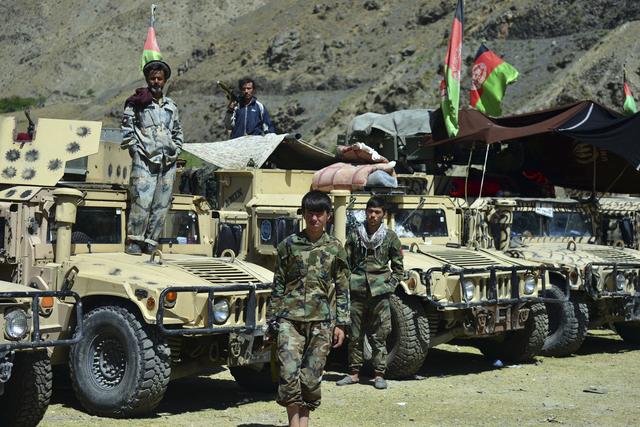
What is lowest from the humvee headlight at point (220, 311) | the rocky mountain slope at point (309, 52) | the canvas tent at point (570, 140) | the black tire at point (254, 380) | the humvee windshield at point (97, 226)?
the black tire at point (254, 380)

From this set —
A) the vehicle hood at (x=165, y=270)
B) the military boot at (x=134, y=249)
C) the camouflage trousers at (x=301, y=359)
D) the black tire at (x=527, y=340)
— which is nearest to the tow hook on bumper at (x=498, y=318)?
the black tire at (x=527, y=340)

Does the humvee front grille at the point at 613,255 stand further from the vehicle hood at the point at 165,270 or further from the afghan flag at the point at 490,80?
the vehicle hood at the point at 165,270

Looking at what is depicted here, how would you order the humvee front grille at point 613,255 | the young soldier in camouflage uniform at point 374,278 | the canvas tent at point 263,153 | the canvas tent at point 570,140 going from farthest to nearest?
the canvas tent at point 570,140, the humvee front grille at point 613,255, the canvas tent at point 263,153, the young soldier in camouflage uniform at point 374,278

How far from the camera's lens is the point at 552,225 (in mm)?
12086

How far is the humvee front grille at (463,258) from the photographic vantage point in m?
9.70

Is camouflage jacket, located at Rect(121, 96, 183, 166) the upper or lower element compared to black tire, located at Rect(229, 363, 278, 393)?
upper

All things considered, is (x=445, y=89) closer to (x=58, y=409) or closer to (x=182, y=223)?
(x=182, y=223)

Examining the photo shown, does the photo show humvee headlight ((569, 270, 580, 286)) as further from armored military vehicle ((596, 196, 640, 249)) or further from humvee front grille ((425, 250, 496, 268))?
armored military vehicle ((596, 196, 640, 249))

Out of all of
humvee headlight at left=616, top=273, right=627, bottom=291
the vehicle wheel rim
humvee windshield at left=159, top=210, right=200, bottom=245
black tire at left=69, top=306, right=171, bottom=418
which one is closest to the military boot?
humvee windshield at left=159, top=210, right=200, bottom=245

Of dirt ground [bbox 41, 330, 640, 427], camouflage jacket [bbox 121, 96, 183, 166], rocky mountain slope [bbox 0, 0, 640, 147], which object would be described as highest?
rocky mountain slope [bbox 0, 0, 640, 147]

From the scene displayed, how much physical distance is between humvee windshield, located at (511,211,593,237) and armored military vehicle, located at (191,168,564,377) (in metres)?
1.39

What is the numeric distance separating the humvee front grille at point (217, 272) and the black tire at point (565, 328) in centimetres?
417

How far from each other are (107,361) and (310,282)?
72.8 inches

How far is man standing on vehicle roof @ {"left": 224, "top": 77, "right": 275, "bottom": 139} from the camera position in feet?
39.9
